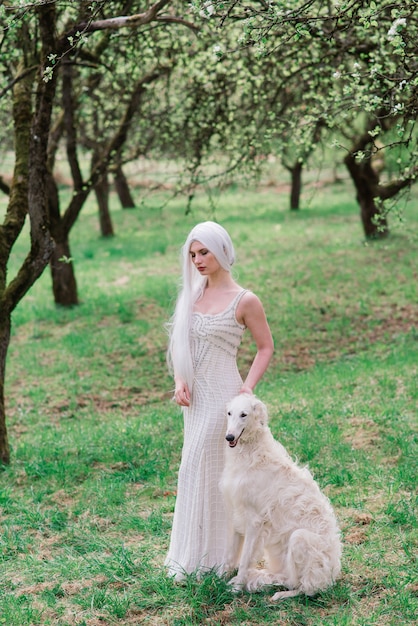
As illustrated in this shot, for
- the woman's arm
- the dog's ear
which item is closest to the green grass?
the dog's ear

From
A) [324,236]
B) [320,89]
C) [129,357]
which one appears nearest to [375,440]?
[129,357]

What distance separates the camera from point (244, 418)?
484cm

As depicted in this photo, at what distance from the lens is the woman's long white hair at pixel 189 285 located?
5.18 m

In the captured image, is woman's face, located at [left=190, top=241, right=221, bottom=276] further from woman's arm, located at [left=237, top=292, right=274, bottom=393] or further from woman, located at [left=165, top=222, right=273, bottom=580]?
woman's arm, located at [left=237, top=292, right=274, bottom=393]

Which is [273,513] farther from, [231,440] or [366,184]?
[366,184]

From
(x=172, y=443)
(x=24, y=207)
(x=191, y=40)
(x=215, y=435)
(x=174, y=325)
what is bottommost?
(x=172, y=443)

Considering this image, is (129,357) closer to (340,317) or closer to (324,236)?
(340,317)

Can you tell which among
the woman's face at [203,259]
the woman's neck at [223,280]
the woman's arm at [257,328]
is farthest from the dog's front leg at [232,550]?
the woman's face at [203,259]

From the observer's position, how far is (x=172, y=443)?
848cm

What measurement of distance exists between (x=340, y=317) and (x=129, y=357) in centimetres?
414

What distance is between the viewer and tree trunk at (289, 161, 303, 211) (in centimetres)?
2569

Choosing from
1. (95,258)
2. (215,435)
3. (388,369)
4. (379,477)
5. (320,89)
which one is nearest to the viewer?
(215,435)

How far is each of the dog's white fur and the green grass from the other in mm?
157

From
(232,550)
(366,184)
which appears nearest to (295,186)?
(366,184)
